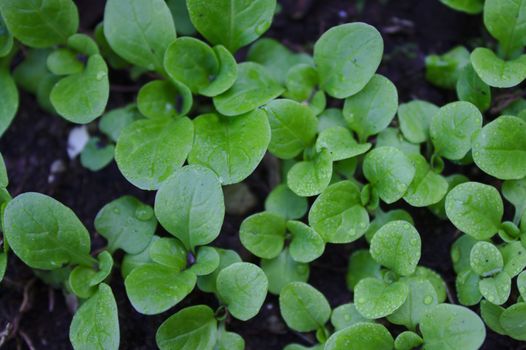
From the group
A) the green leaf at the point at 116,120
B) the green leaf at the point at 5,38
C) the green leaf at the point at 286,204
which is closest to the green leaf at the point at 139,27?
the green leaf at the point at 116,120

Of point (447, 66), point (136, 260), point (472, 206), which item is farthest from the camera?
point (447, 66)

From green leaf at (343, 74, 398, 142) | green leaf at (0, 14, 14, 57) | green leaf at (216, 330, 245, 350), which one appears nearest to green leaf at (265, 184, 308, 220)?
green leaf at (343, 74, 398, 142)

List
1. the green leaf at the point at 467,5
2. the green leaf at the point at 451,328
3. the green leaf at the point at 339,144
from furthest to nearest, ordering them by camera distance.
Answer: the green leaf at the point at 467,5
the green leaf at the point at 339,144
the green leaf at the point at 451,328

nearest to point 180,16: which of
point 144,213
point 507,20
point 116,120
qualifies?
point 116,120

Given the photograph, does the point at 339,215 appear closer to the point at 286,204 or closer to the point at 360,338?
the point at 286,204

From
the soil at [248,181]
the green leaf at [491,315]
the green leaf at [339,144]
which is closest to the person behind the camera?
the green leaf at [491,315]

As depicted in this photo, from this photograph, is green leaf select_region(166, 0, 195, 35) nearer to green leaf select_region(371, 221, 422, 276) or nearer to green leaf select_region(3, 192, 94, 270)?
green leaf select_region(3, 192, 94, 270)

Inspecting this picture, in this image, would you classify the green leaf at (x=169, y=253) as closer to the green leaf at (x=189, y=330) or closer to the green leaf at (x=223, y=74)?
the green leaf at (x=189, y=330)
